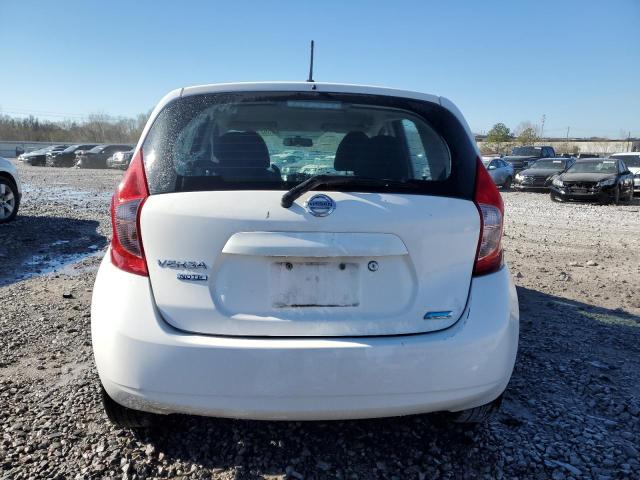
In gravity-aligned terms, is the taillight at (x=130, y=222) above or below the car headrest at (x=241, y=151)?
below

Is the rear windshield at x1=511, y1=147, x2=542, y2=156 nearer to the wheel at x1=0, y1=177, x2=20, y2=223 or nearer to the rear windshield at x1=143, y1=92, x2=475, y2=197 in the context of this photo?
the wheel at x1=0, y1=177, x2=20, y2=223

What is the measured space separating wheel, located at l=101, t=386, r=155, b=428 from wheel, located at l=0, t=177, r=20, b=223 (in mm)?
7757

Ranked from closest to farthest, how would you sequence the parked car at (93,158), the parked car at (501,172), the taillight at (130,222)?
1. the taillight at (130,222)
2. the parked car at (501,172)
3. the parked car at (93,158)

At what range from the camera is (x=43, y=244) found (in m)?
7.28

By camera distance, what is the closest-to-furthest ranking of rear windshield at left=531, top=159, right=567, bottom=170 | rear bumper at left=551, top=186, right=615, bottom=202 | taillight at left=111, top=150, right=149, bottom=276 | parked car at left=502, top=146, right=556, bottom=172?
taillight at left=111, top=150, right=149, bottom=276 < rear bumper at left=551, top=186, right=615, bottom=202 < rear windshield at left=531, top=159, right=567, bottom=170 < parked car at left=502, top=146, right=556, bottom=172

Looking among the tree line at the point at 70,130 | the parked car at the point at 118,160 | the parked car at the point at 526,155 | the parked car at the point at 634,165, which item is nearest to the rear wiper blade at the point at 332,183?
the parked car at the point at 634,165

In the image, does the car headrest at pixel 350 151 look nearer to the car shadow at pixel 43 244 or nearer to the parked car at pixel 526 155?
the car shadow at pixel 43 244

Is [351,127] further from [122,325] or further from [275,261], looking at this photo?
[122,325]

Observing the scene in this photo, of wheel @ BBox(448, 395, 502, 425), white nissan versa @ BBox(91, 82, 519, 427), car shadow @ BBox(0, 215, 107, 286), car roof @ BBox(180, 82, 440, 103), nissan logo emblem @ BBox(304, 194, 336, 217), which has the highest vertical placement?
car roof @ BBox(180, 82, 440, 103)

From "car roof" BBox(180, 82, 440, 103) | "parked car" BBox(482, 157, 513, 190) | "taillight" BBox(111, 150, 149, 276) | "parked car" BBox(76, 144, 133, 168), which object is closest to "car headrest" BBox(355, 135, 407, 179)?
"car roof" BBox(180, 82, 440, 103)

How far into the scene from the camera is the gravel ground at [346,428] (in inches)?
90.0

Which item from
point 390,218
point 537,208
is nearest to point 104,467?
point 390,218

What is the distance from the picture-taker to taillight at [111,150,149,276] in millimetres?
2024

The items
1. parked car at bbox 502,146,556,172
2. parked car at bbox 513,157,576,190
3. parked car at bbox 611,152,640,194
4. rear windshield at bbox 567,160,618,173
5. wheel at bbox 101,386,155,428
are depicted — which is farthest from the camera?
parked car at bbox 502,146,556,172
